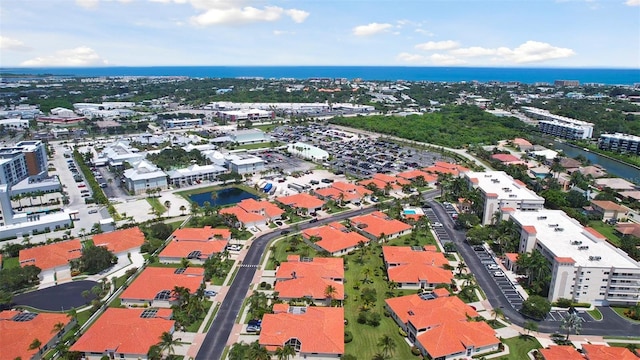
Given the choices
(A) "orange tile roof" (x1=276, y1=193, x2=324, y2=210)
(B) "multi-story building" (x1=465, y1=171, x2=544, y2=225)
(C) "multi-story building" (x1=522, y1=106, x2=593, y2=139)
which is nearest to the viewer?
(B) "multi-story building" (x1=465, y1=171, x2=544, y2=225)

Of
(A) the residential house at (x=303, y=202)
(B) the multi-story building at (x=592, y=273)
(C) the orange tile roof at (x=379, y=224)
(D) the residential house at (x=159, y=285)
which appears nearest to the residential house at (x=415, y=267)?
(C) the orange tile roof at (x=379, y=224)

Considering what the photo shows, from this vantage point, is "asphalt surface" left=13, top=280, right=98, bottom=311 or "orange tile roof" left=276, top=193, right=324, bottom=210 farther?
"orange tile roof" left=276, top=193, right=324, bottom=210

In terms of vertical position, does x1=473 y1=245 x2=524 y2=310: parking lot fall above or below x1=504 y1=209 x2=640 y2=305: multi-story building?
below

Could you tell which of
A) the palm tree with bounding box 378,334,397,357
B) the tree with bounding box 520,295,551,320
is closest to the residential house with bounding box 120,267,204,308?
the palm tree with bounding box 378,334,397,357

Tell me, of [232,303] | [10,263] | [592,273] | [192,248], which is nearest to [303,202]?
[192,248]

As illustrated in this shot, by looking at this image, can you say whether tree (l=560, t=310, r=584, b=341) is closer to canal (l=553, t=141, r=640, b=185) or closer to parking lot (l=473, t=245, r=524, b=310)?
parking lot (l=473, t=245, r=524, b=310)

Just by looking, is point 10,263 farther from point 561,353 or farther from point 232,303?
point 561,353

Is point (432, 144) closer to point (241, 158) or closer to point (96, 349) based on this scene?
point (241, 158)
